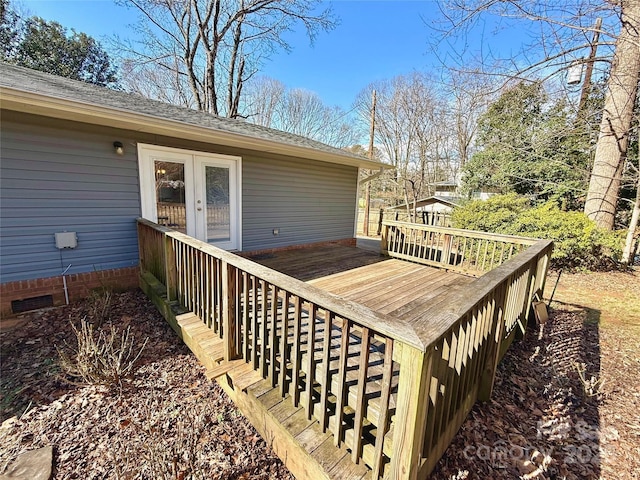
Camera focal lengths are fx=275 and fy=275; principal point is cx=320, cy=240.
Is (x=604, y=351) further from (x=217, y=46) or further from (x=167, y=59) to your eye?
(x=167, y=59)

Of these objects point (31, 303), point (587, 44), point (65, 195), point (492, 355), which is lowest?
point (31, 303)

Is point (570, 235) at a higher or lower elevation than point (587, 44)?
lower

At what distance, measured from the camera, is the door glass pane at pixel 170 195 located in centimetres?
477

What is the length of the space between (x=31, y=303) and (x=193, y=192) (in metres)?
2.76

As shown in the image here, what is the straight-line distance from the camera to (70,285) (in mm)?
4070

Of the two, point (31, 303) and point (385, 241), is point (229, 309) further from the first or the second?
point (385, 241)

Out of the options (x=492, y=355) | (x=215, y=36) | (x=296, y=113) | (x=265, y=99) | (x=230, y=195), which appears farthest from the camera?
(x=296, y=113)

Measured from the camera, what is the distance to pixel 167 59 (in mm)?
12711

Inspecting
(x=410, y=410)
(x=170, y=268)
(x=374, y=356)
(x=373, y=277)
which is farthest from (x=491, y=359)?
(x=170, y=268)

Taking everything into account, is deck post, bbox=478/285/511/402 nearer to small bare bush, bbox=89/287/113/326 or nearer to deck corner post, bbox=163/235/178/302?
deck corner post, bbox=163/235/178/302

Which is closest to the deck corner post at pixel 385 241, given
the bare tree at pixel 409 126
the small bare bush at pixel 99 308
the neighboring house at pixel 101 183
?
the neighboring house at pixel 101 183

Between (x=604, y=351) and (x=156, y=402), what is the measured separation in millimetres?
4805

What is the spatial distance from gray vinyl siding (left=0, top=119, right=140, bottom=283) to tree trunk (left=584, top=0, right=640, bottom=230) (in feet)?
31.9

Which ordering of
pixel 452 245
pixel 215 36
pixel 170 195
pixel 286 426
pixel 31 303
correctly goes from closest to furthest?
pixel 286 426 → pixel 31 303 → pixel 170 195 → pixel 452 245 → pixel 215 36
